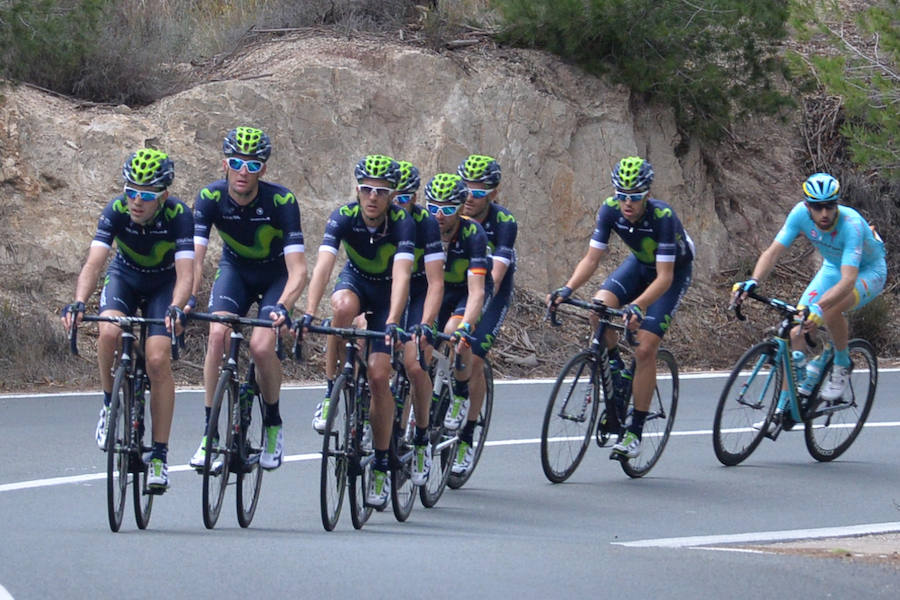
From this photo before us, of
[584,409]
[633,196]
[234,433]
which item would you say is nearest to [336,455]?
[234,433]

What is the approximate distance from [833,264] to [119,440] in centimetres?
576

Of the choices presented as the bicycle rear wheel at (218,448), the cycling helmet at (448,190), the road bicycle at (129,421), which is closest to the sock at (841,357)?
the cycling helmet at (448,190)

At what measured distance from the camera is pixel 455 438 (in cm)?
960

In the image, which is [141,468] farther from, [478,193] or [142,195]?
[478,193]

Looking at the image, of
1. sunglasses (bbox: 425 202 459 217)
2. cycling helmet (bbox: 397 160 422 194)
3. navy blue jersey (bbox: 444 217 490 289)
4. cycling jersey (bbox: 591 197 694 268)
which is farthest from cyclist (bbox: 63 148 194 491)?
cycling jersey (bbox: 591 197 694 268)

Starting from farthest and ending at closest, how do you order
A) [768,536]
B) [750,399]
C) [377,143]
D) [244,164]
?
[377,143] → [750,399] → [244,164] → [768,536]

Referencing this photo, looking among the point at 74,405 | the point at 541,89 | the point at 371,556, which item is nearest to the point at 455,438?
the point at 371,556

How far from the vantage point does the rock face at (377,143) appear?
18.3 metres

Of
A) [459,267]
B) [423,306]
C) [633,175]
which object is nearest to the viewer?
[423,306]

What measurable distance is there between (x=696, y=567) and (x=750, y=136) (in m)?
18.2

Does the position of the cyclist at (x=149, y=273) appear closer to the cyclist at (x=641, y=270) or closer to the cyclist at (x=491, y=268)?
the cyclist at (x=491, y=268)

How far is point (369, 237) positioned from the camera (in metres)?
8.84

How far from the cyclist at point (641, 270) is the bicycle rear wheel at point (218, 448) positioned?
268cm

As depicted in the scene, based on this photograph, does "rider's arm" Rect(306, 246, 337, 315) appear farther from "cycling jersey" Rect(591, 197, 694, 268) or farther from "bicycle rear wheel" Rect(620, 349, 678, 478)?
"bicycle rear wheel" Rect(620, 349, 678, 478)
